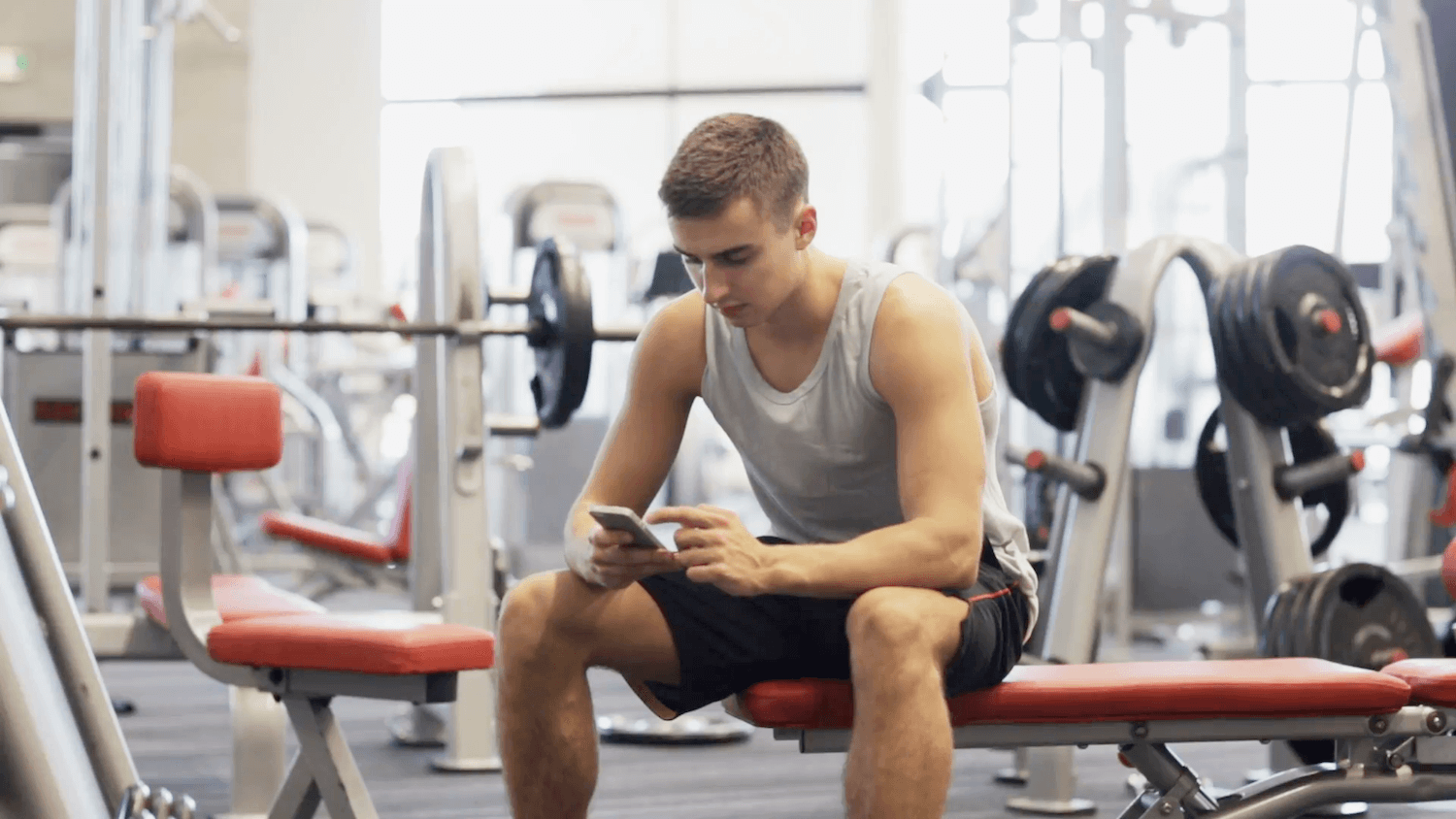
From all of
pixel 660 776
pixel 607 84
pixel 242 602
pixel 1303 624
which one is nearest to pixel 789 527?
pixel 242 602

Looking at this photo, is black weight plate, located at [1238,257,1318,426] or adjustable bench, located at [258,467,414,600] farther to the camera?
adjustable bench, located at [258,467,414,600]

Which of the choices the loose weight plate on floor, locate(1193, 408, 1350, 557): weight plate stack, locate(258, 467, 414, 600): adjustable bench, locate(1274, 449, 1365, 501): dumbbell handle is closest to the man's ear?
locate(1274, 449, 1365, 501): dumbbell handle

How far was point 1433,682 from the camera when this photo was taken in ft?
6.15

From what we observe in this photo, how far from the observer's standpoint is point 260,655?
2.03 m

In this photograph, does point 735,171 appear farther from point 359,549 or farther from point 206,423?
point 359,549

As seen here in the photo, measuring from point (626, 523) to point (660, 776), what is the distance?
5.20 ft

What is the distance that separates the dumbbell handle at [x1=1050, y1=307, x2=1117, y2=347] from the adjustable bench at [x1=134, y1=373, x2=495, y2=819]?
3.95ft

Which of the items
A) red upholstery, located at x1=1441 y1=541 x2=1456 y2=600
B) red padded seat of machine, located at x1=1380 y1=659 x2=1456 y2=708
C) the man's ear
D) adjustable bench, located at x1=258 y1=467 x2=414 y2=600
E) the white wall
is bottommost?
adjustable bench, located at x1=258 y1=467 x2=414 y2=600

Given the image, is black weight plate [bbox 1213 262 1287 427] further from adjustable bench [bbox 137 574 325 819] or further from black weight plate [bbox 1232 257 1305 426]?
adjustable bench [bbox 137 574 325 819]

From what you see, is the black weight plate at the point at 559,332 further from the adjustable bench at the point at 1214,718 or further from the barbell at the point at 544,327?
the adjustable bench at the point at 1214,718

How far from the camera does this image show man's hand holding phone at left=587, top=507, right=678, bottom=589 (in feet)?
5.50

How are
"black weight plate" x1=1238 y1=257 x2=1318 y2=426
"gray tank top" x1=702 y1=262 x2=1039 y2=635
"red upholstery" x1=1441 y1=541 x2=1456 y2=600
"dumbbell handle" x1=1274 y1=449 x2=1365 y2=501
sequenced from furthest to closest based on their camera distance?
1. "dumbbell handle" x1=1274 y1=449 x2=1365 y2=501
2. "black weight plate" x1=1238 y1=257 x2=1318 y2=426
3. "red upholstery" x1=1441 y1=541 x2=1456 y2=600
4. "gray tank top" x1=702 y1=262 x2=1039 y2=635

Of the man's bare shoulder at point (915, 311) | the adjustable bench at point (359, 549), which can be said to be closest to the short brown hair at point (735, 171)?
the man's bare shoulder at point (915, 311)

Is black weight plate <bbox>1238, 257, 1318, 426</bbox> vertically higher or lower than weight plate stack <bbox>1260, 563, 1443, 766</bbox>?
higher
